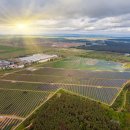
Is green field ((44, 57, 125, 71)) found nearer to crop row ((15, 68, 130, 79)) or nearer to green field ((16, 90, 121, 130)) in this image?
crop row ((15, 68, 130, 79))

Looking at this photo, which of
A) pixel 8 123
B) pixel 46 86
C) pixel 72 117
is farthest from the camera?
pixel 46 86

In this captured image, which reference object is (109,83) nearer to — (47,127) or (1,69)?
(47,127)

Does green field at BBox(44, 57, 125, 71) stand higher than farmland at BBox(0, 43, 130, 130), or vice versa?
farmland at BBox(0, 43, 130, 130)

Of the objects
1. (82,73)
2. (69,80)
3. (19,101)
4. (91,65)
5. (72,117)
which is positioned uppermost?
(72,117)

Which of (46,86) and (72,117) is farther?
(46,86)

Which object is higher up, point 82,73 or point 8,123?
point 8,123

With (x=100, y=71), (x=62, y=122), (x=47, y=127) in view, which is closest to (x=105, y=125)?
(x=62, y=122)

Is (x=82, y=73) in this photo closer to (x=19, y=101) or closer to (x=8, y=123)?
(x=19, y=101)

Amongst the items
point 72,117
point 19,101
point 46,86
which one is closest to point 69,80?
point 46,86

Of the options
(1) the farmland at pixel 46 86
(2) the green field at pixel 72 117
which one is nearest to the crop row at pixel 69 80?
(1) the farmland at pixel 46 86

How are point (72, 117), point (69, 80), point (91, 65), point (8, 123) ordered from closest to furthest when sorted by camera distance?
point (72, 117)
point (8, 123)
point (69, 80)
point (91, 65)

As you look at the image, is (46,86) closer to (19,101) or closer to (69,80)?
(69,80)

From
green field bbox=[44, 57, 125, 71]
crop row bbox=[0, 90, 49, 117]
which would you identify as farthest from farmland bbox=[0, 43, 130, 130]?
green field bbox=[44, 57, 125, 71]
